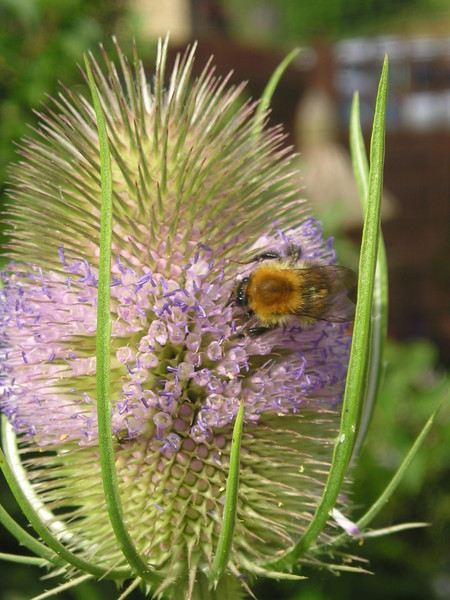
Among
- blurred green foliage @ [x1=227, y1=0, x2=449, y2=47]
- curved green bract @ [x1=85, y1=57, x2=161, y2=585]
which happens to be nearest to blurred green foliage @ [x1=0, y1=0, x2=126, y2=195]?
curved green bract @ [x1=85, y1=57, x2=161, y2=585]

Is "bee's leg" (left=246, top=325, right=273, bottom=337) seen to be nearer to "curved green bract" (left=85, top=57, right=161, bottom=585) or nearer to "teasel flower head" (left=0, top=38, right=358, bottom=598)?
"teasel flower head" (left=0, top=38, right=358, bottom=598)

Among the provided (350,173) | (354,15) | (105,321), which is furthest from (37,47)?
(354,15)

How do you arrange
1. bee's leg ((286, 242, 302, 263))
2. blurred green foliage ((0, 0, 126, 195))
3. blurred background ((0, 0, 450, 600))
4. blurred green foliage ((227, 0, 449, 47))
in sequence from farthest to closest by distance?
blurred green foliage ((227, 0, 449, 47)) < blurred background ((0, 0, 450, 600)) < blurred green foliage ((0, 0, 126, 195)) < bee's leg ((286, 242, 302, 263))

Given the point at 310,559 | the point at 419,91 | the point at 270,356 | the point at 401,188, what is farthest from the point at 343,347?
the point at 419,91

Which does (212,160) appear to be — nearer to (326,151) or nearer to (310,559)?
(310,559)

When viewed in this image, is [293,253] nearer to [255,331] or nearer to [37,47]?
[255,331]

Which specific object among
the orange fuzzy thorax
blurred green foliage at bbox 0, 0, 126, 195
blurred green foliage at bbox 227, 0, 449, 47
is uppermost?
blurred green foliage at bbox 227, 0, 449, 47

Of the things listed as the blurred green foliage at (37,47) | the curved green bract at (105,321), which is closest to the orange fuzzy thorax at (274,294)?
the curved green bract at (105,321)
